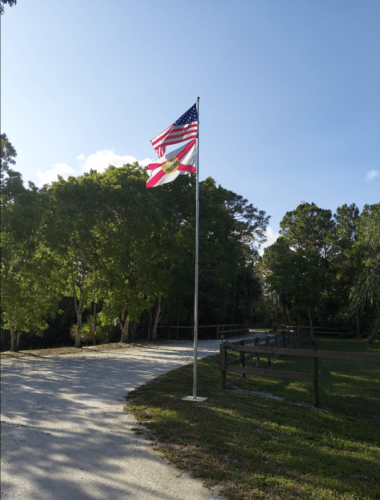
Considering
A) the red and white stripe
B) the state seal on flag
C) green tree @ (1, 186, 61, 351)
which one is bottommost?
green tree @ (1, 186, 61, 351)

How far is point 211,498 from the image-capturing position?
362 centimetres

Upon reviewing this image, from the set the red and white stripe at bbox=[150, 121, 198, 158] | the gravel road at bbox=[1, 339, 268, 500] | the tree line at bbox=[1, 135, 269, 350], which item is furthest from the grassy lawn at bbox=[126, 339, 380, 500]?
the tree line at bbox=[1, 135, 269, 350]

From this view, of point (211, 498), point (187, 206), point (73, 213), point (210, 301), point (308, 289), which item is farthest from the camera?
point (210, 301)

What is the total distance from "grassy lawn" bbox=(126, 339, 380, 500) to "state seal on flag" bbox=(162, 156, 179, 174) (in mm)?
5322

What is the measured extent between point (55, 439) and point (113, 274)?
15094mm

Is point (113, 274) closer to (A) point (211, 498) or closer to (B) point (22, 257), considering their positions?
(B) point (22, 257)

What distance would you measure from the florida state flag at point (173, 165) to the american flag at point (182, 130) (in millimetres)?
235

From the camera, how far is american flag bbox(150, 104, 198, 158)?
9031 millimetres

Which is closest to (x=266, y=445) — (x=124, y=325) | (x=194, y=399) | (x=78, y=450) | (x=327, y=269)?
(x=78, y=450)

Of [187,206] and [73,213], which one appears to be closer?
[73,213]

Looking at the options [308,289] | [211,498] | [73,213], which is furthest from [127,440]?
[308,289]

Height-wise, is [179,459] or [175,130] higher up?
[175,130]

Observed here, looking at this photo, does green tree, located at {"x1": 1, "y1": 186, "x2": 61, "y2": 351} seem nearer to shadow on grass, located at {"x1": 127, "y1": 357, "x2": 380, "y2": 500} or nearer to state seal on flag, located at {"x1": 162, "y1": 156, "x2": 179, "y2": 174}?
state seal on flag, located at {"x1": 162, "y1": 156, "x2": 179, "y2": 174}

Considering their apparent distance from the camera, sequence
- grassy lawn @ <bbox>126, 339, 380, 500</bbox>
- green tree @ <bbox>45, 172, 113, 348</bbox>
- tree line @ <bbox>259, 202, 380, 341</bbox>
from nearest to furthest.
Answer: grassy lawn @ <bbox>126, 339, 380, 500</bbox>
green tree @ <bbox>45, 172, 113, 348</bbox>
tree line @ <bbox>259, 202, 380, 341</bbox>
